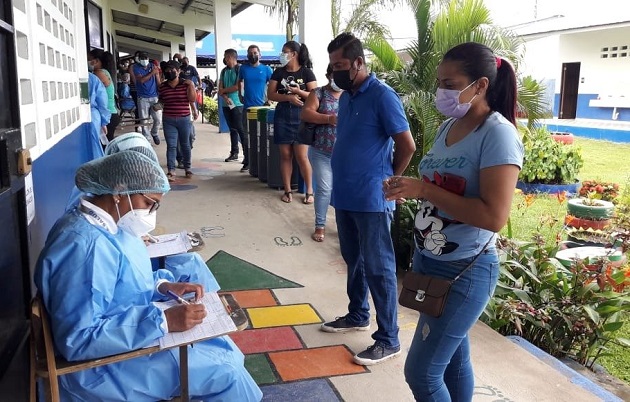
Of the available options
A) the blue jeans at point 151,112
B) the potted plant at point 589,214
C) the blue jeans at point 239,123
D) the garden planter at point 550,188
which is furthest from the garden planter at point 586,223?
the blue jeans at point 151,112

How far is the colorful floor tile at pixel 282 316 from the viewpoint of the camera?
11.8 ft

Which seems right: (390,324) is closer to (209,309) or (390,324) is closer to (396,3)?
(209,309)

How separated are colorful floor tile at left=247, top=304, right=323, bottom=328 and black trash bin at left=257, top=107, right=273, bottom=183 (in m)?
3.75

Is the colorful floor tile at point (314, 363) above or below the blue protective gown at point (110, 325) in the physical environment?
below

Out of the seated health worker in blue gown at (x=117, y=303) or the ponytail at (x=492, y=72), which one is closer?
the seated health worker in blue gown at (x=117, y=303)

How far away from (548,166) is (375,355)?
22.5 feet

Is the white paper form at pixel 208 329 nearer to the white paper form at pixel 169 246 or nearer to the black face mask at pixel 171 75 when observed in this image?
the white paper form at pixel 169 246

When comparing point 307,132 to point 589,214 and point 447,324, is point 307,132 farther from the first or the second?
Result: point 589,214

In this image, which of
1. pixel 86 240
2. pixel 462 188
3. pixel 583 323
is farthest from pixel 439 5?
pixel 86 240

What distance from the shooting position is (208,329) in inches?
73.0

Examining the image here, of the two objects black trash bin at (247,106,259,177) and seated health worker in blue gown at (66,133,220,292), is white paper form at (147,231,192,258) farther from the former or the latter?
black trash bin at (247,106,259,177)

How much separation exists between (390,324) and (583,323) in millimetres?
1382

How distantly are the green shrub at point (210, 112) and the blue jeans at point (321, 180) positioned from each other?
11.9m

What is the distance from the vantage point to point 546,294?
391 centimetres
